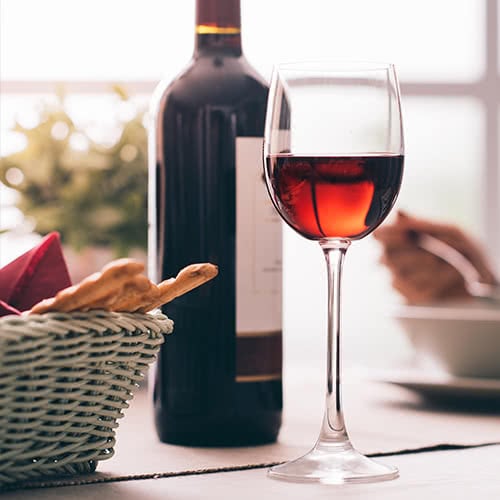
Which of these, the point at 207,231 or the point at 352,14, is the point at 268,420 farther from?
the point at 352,14

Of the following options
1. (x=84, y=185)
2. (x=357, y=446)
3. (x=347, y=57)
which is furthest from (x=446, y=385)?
(x=347, y=57)

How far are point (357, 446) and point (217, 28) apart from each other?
421 mm

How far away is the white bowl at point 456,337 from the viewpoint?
50.0 inches

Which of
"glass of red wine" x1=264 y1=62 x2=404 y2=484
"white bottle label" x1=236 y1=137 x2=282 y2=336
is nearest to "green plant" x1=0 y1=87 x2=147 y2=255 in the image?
"white bottle label" x1=236 y1=137 x2=282 y2=336

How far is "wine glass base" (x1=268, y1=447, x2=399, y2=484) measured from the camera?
818 millimetres

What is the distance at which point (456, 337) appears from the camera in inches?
50.8

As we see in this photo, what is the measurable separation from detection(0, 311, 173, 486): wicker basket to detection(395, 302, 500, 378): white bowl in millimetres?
534

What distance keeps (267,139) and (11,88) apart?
2292 millimetres

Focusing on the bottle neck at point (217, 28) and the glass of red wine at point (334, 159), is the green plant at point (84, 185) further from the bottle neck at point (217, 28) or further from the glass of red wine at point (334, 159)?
the glass of red wine at point (334, 159)

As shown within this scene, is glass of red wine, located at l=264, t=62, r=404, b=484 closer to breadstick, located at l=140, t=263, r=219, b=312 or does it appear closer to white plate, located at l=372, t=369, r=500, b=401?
breadstick, located at l=140, t=263, r=219, b=312

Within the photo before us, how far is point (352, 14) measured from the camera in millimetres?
3430

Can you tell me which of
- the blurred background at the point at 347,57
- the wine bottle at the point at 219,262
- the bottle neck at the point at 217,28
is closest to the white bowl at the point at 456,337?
the wine bottle at the point at 219,262

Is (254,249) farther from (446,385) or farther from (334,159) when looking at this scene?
(446,385)

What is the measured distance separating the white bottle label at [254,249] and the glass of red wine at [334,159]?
0.47ft
